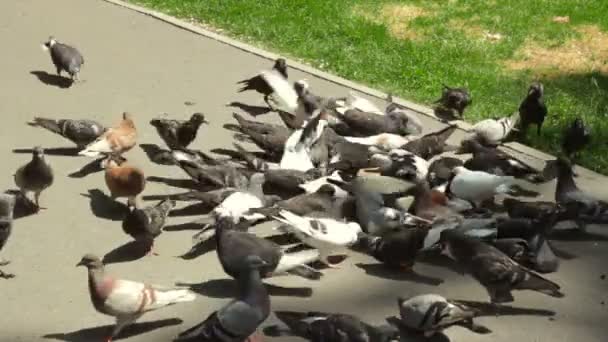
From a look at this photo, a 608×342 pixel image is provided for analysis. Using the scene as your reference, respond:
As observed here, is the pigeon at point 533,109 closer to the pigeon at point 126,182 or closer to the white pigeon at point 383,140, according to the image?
→ the white pigeon at point 383,140

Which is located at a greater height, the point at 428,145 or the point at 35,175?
the point at 428,145

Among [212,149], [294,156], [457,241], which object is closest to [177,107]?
[212,149]

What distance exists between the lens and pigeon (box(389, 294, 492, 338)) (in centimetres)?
571

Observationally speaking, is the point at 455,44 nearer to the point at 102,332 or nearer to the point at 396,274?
the point at 396,274

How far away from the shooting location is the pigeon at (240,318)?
5.43 m

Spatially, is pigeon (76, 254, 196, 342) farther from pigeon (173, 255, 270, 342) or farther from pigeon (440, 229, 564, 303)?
pigeon (440, 229, 564, 303)

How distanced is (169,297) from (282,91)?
13.4 ft

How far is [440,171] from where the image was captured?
25.6ft

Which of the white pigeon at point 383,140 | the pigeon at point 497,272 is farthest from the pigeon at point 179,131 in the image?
the pigeon at point 497,272

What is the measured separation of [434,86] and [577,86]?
→ 1.61 m

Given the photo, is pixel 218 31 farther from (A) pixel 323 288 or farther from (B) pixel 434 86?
(A) pixel 323 288

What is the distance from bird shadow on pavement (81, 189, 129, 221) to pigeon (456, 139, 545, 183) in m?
2.89

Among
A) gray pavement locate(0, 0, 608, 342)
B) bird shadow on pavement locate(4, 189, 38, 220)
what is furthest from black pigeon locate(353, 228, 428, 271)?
bird shadow on pavement locate(4, 189, 38, 220)

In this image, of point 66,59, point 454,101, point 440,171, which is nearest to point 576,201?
point 440,171
